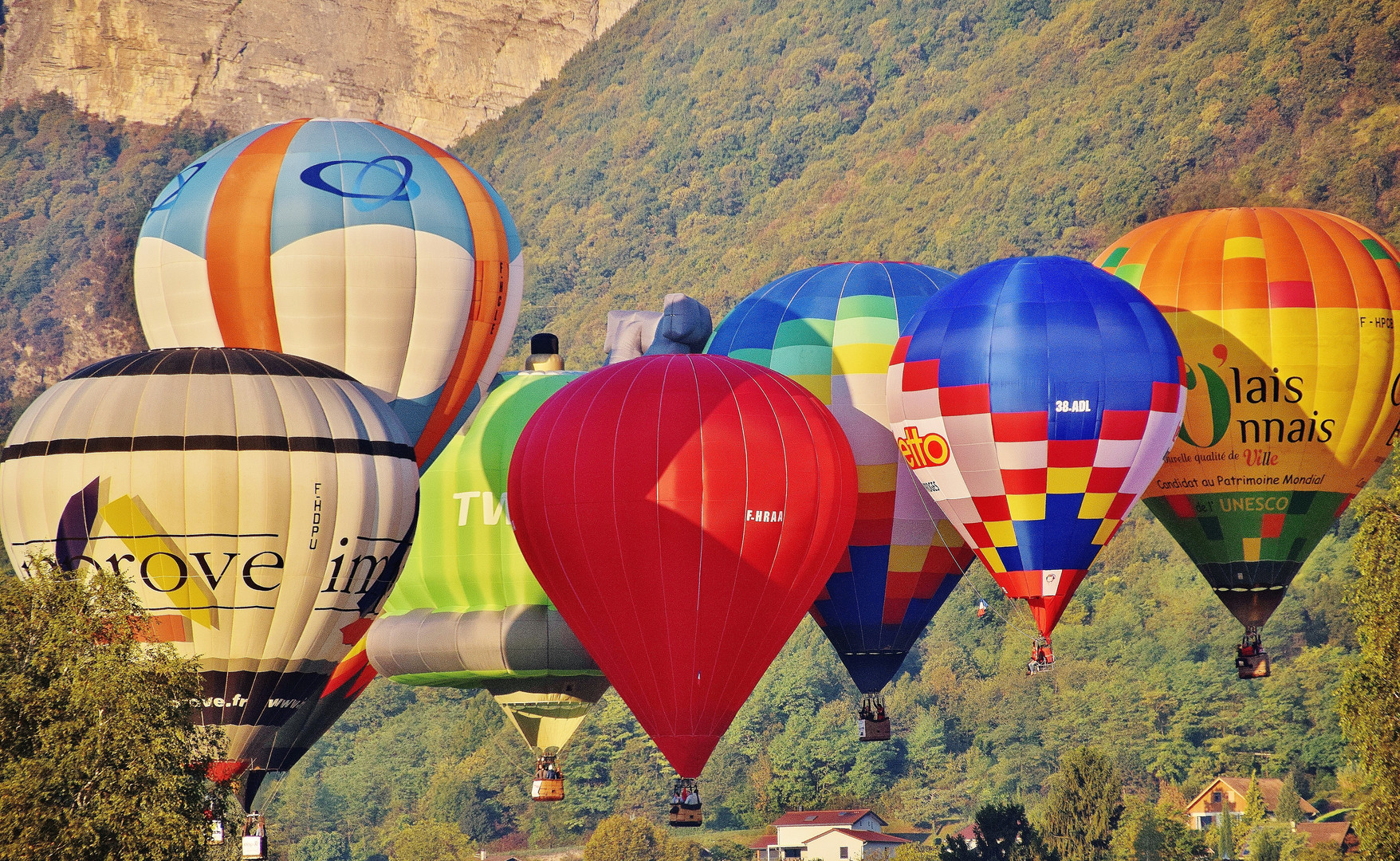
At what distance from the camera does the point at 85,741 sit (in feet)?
47.2

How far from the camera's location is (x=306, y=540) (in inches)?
711

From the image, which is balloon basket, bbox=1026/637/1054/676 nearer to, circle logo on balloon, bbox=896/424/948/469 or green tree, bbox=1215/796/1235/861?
circle logo on balloon, bbox=896/424/948/469

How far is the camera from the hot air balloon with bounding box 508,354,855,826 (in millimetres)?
18719

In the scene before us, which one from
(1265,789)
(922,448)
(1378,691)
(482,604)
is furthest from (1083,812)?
(1378,691)

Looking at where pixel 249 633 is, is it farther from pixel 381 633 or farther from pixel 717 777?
pixel 717 777

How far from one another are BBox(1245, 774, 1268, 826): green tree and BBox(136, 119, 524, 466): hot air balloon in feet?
147

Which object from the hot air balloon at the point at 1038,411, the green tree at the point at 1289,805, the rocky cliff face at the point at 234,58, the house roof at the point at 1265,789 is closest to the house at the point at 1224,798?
the house roof at the point at 1265,789

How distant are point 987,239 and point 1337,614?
114ft

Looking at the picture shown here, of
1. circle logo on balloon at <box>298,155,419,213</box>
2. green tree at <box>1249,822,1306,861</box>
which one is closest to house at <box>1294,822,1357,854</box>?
green tree at <box>1249,822,1306,861</box>

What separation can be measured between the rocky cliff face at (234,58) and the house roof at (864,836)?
214ft

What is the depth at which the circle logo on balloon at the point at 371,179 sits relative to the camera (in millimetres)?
20984

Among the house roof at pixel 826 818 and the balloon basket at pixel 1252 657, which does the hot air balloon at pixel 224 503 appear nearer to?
the balloon basket at pixel 1252 657

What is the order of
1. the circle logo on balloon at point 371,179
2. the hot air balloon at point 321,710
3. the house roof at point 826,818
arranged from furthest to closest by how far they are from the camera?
the house roof at point 826,818
the circle logo on balloon at point 371,179
the hot air balloon at point 321,710

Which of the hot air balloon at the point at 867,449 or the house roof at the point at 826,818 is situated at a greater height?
the hot air balloon at the point at 867,449
